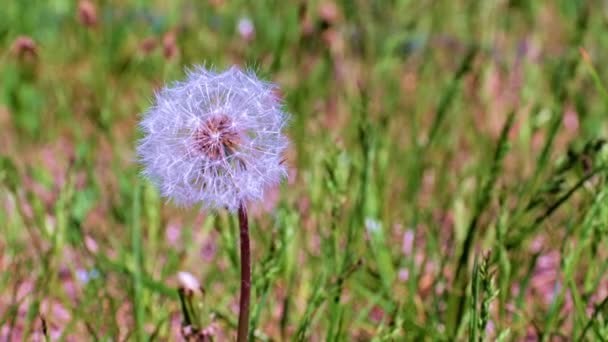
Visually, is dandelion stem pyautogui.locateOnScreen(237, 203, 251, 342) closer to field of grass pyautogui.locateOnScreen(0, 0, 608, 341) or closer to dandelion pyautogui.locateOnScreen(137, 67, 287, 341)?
dandelion pyautogui.locateOnScreen(137, 67, 287, 341)

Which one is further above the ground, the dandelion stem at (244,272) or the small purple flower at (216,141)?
the small purple flower at (216,141)

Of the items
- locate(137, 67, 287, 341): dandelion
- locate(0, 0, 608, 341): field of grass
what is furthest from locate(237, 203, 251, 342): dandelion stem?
locate(0, 0, 608, 341): field of grass

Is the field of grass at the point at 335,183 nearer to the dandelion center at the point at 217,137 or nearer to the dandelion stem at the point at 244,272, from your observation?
the dandelion stem at the point at 244,272

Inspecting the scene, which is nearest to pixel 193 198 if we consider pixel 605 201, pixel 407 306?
pixel 407 306

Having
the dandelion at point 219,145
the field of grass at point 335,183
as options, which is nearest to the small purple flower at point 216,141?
the dandelion at point 219,145

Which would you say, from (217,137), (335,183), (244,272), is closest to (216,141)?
(217,137)

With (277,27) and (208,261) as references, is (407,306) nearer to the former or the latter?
(208,261)

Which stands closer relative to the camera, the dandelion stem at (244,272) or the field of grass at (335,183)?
the dandelion stem at (244,272)
